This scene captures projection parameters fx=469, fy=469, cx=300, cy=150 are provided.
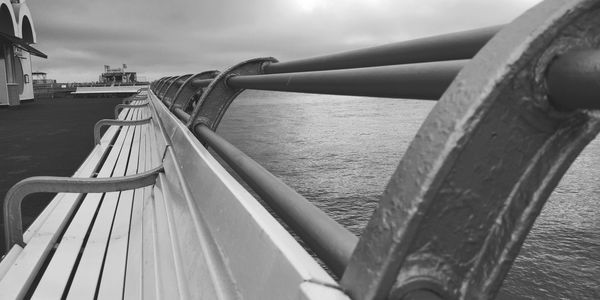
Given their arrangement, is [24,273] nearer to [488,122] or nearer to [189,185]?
[189,185]

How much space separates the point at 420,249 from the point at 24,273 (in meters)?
1.98

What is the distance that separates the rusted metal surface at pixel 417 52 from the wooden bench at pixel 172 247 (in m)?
0.51

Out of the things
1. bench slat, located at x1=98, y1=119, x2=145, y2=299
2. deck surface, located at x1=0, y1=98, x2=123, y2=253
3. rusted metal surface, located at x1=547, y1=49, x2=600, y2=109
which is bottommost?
deck surface, located at x1=0, y1=98, x2=123, y2=253

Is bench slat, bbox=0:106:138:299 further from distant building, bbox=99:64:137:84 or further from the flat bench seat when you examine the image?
distant building, bbox=99:64:137:84

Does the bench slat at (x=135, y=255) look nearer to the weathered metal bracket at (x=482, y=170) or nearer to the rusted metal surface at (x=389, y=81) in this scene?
the rusted metal surface at (x=389, y=81)

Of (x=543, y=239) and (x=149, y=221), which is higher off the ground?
(x=149, y=221)

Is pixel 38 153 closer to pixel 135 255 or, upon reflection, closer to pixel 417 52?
pixel 135 255

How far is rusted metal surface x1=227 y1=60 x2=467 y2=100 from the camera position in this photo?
2.60 ft

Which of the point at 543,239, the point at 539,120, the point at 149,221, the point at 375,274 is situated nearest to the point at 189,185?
the point at 149,221

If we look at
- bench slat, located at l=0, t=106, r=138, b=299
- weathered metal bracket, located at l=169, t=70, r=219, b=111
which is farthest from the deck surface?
weathered metal bracket, located at l=169, t=70, r=219, b=111

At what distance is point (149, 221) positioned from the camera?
2428 millimetres

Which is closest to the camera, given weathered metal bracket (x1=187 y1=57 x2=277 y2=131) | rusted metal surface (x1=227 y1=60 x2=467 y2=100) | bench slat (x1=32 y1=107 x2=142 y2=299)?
rusted metal surface (x1=227 y1=60 x2=467 y2=100)

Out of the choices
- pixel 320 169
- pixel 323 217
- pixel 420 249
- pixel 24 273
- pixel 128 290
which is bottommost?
pixel 320 169

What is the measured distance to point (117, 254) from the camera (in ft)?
7.34
